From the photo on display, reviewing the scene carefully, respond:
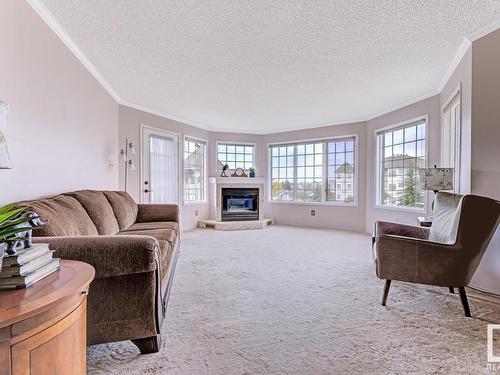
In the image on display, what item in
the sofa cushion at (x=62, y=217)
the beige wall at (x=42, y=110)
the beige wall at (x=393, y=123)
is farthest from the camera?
the beige wall at (x=393, y=123)

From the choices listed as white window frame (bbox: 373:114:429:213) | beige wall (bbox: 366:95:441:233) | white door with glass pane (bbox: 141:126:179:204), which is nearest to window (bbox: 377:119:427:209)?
white window frame (bbox: 373:114:429:213)

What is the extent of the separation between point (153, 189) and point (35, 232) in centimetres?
379

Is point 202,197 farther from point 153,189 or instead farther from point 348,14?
point 348,14

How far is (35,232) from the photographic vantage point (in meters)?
1.65

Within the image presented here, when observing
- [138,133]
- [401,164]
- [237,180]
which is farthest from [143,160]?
[401,164]

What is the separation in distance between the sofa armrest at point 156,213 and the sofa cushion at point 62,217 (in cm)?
138

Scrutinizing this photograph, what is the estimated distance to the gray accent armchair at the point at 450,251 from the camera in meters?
2.15

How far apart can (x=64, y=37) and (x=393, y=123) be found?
4913mm

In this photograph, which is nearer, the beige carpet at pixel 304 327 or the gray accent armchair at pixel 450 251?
the beige carpet at pixel 304 327

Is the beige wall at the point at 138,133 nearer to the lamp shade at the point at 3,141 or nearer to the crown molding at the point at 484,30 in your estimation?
the lamp shade at the point at 3,141

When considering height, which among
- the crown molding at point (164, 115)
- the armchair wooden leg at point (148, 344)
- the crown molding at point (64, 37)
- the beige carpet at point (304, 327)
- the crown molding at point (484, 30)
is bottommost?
the beige carpet at point (304, 327)

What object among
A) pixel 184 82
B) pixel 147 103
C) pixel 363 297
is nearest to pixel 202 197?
pixel 147 103

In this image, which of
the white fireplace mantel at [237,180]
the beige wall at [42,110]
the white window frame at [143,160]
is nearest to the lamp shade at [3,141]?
the beige wall at [42,110]

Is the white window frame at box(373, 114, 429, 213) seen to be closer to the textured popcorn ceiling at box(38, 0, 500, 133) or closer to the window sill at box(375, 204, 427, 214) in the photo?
the window sill at box(375, 204, 427, 214)
